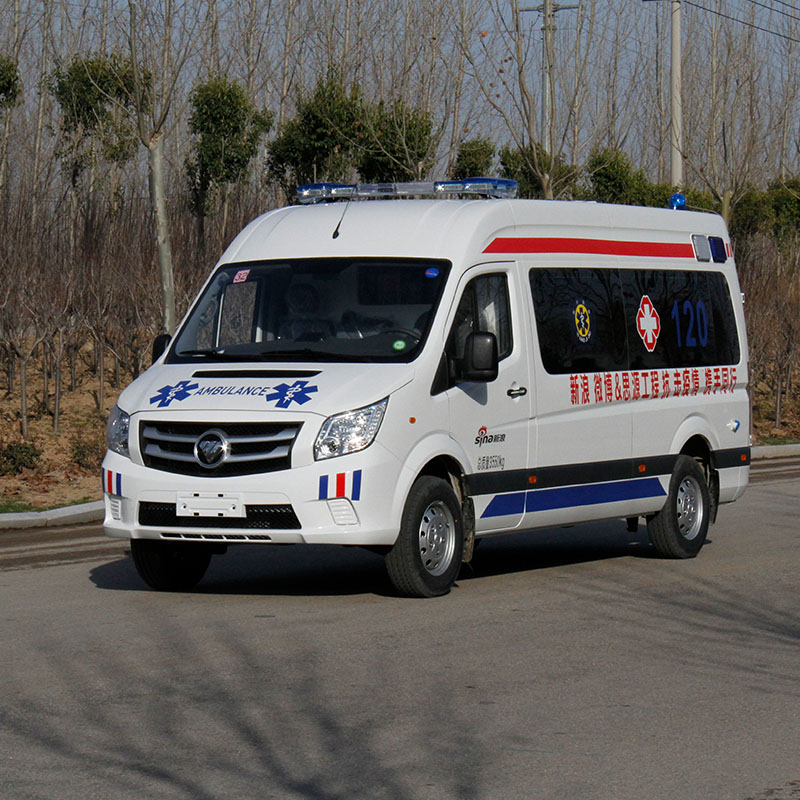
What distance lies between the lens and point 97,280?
24000 mm

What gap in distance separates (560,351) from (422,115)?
16.7 meters

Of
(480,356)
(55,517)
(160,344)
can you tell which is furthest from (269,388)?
(55,517)

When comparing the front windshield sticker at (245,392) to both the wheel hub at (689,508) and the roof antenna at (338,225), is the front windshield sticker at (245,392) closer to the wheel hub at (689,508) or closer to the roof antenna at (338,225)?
the roof antenna at (338,225)

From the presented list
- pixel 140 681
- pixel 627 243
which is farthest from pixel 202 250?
pixel 140 681

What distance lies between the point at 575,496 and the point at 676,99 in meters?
26.8

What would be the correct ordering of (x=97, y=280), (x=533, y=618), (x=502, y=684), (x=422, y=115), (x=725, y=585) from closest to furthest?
(x=502, y=684), (x=533, y=618), (x=725, y=585), (x=97, y=280), (x=422, y=115)

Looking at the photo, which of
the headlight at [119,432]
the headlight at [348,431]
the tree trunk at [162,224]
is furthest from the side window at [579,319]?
the tree trunk at [162,224]

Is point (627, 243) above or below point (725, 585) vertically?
above

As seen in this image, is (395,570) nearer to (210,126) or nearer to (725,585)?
(725,585)

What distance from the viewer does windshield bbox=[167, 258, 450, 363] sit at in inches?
398

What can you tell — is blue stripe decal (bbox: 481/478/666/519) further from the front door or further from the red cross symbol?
the red cross symbol

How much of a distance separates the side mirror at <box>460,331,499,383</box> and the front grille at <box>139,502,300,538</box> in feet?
5.11

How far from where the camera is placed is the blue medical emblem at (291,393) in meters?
9.35

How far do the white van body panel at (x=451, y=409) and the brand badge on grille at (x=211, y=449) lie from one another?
71 mm
